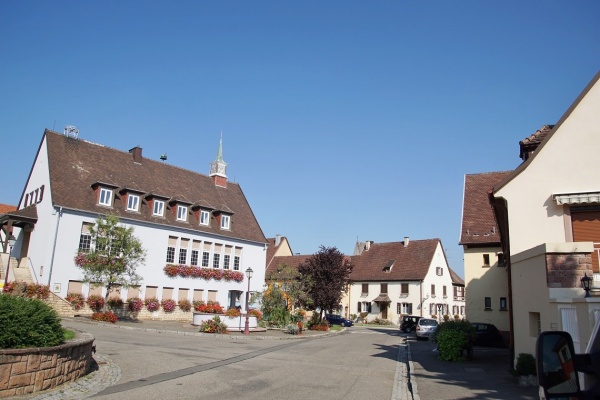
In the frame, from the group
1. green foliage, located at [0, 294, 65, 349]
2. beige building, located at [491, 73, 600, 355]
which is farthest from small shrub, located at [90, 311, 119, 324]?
beige building, located at [491, 73, 600, 355]

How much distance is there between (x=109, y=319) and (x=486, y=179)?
26.0 m

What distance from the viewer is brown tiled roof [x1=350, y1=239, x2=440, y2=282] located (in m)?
54.8

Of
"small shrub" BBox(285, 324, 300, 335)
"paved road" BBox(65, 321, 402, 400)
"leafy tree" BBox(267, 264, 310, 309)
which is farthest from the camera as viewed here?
"leafy tree" BBox(267, 264, 310, 309)

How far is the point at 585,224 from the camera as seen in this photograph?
1410 cm

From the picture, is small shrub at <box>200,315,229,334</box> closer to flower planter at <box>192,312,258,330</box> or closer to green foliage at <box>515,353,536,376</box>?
flower planter at <box>192,312,258,330</box>

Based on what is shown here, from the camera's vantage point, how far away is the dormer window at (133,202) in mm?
36375

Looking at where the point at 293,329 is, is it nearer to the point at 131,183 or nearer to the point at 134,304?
the point at 134,304

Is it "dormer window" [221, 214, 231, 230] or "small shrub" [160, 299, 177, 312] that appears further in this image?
"dormer window" [221, 214, 231, 230]

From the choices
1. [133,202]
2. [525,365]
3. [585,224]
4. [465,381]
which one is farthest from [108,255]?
[585,224]

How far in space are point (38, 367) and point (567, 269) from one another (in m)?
11.6

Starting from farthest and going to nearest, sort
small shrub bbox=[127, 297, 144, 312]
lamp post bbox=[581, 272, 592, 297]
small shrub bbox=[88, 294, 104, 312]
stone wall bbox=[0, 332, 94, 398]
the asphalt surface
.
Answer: small shrub bbox=[127, 297, 144, 312] → small shrub bbox=[88, 294, 104, 312] → the asphalt surface → lamp post bbox=[581, 272, 592, 297] → stone wall bbox=[0, 332, 94, 398]

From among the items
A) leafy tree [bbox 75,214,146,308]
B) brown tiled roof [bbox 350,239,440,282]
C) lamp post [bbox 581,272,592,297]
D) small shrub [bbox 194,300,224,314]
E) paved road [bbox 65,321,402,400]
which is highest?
brown tiled roof [bbox 350,239,440,282]

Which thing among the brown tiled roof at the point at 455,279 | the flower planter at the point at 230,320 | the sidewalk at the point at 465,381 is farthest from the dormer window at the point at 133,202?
the brown tiled roof at the point at 455,279

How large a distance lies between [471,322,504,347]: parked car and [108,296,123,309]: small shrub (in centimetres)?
2334
